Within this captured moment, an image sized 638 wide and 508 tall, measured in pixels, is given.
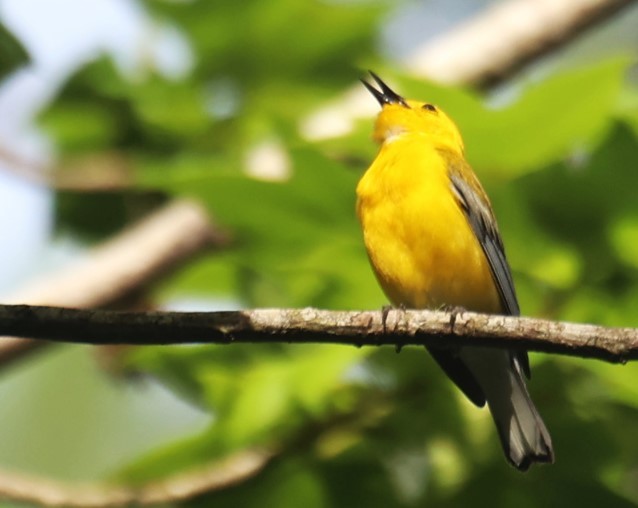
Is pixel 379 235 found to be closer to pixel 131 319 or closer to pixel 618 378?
pixel 618 378

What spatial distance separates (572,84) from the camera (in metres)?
4.38

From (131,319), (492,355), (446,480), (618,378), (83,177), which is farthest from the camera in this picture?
(83,177)

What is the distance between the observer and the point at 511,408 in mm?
4473

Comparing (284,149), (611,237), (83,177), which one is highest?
(284,149)

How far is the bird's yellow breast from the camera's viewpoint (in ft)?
16.1

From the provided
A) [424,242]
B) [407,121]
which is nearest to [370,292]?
[424,242]

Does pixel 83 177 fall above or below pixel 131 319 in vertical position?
below

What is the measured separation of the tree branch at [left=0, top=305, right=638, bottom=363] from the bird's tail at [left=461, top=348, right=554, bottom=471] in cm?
98

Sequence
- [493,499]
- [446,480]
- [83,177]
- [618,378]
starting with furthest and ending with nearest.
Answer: [83,177], [446,480], [493,499], [618,378]

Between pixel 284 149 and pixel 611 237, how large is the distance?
52.1 inches

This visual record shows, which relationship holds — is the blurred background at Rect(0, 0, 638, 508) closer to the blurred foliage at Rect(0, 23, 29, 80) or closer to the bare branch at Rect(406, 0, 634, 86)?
the bare branch at Rect(406, 0, 634, 86)

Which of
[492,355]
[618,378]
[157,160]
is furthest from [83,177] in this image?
[618,378]

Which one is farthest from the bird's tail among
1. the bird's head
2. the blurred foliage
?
the blurred foliage

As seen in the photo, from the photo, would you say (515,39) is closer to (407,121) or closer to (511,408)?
(407,121)
